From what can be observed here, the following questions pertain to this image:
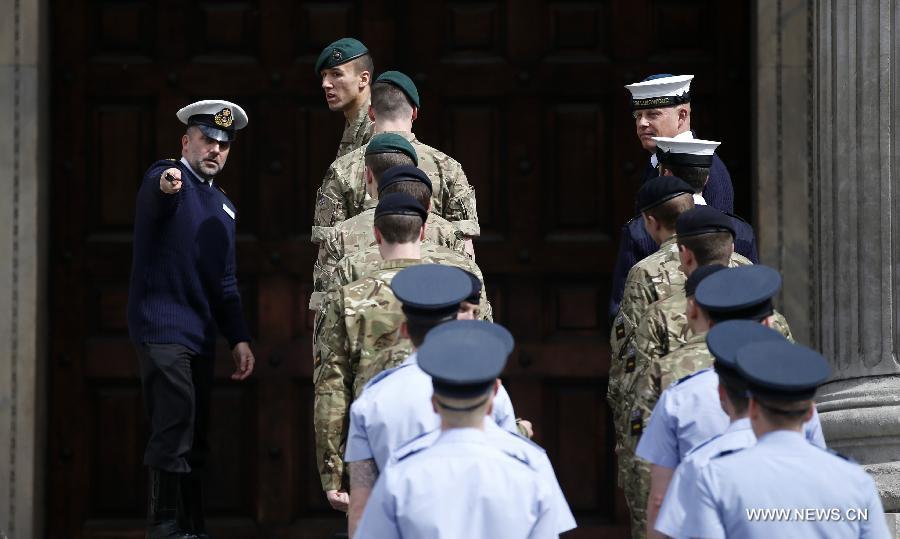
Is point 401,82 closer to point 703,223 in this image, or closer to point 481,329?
point 703,223

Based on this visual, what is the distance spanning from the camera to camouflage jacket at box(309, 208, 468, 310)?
6.97m

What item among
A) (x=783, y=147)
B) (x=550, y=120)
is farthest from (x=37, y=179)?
(x=783, y=147)

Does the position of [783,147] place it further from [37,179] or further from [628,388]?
[37,179]

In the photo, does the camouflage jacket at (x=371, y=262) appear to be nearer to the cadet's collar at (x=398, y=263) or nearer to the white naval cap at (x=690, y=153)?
the cadet's collar at (x=398, y=263)

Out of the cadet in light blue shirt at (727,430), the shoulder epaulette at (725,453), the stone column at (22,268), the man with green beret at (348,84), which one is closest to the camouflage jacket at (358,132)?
the man with green beret at (348,84)

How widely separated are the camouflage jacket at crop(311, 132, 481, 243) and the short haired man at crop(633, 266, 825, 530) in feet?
7.19

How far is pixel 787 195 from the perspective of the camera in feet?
29.9

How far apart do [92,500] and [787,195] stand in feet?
13.0

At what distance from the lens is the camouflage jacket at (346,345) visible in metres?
6.09

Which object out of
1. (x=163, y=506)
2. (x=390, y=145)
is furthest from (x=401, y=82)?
(x=163, y=506)

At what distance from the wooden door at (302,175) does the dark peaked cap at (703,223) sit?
3355 mm

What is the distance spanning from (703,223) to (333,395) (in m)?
1.39

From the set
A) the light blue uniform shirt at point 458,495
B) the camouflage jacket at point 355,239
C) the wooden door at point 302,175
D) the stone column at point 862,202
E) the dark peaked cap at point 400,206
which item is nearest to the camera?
the light blue uniform shirt at point 458,495

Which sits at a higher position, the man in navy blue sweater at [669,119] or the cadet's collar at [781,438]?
the man in navy blue sweater at [669,119]
